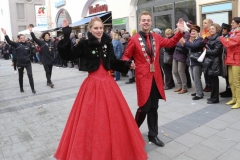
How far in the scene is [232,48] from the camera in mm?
5270

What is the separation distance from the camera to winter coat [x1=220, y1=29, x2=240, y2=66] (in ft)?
16.5

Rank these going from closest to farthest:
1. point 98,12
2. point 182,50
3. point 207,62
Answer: point 207,62 → point 182,50 → point 98,12

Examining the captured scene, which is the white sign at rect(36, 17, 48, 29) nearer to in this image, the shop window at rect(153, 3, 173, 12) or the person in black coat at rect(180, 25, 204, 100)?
the shop window at rect(153, 3, 173, 12)

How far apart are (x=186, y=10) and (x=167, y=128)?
885 centimetres

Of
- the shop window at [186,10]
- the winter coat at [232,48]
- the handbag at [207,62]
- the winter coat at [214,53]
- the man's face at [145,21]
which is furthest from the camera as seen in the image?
the shop window at [186,10]

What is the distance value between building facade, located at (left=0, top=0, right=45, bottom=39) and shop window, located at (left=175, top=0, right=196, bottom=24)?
99.3 feet

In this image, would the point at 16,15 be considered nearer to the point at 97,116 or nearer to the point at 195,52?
the point at 195,52

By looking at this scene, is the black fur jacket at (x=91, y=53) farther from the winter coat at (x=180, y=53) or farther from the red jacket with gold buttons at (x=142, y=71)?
the winter coat at (x=180, y=53)

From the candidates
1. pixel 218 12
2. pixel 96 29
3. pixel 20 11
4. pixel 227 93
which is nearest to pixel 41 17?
pixel 20 11

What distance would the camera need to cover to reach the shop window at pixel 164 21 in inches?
518

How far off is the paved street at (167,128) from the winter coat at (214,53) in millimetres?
778

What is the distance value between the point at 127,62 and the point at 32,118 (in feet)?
10.5

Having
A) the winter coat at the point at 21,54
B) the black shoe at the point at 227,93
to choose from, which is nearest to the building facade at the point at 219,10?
the black shoe at the point at 227,93

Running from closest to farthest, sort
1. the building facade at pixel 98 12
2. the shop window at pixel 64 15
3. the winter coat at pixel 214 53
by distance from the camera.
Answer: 1. the winter coat at pixel 214 53
2. the building facade at pixel 98 12
3. the shop window at pixel 64 15
